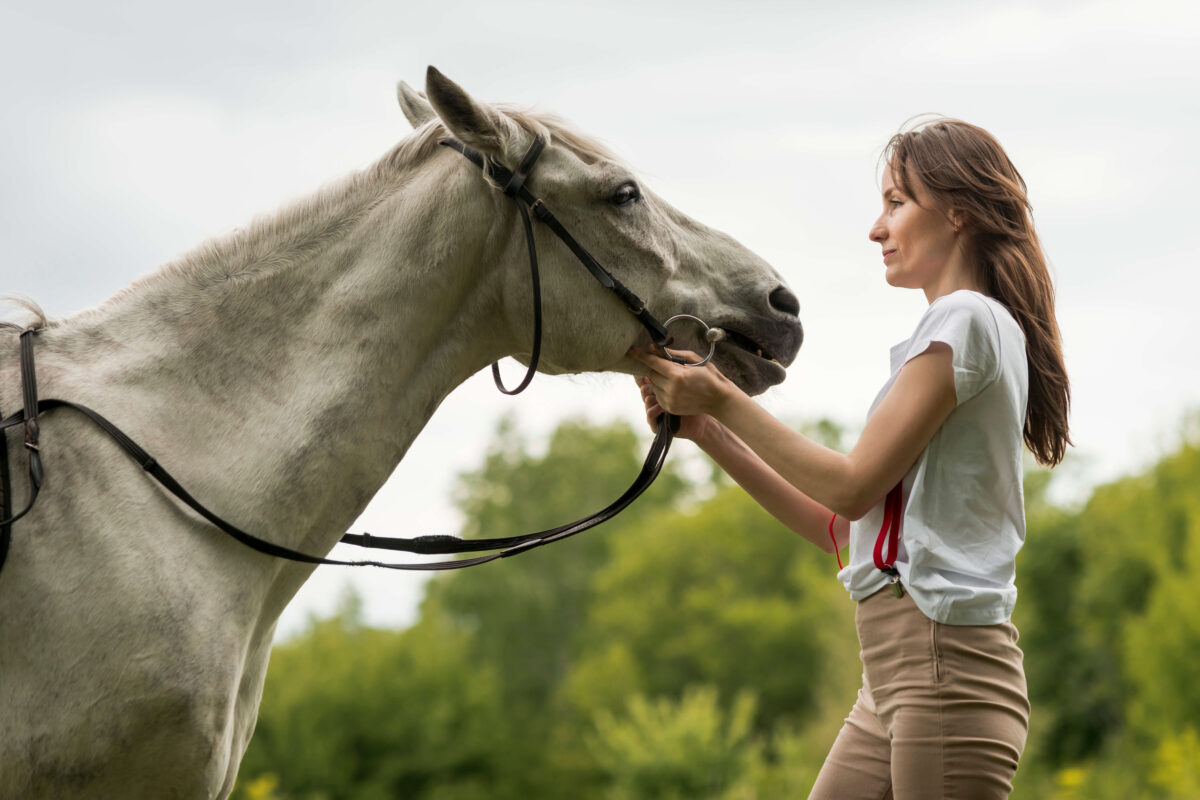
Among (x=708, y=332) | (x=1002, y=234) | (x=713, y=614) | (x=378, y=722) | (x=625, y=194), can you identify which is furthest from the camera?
(x=713, y=614)

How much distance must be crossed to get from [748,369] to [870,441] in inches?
31.2

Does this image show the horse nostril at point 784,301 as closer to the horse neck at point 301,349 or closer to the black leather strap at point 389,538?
the black leather strap at point 389,538

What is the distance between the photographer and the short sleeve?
2.69m

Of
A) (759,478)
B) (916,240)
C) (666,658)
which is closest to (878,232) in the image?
(916,240)

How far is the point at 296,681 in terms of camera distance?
33781mm

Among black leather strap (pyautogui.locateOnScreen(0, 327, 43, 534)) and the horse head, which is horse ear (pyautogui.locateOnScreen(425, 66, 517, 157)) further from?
black leather strap (pyautogui.locateOnScreen(0, 327, 43, 534))

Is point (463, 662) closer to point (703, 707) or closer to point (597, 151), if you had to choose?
point (703, 707)

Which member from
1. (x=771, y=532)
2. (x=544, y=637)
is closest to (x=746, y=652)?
(x=771, y=532)

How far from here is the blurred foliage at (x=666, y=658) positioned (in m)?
31.0

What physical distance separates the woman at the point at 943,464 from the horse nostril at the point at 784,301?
0.42 m

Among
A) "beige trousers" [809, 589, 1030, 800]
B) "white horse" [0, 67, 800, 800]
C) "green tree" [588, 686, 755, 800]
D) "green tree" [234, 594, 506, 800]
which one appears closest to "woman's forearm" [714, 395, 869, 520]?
"beige trousers" [809, 589, 1030, 800]

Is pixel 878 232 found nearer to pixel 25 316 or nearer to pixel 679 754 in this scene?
pixel 25 316

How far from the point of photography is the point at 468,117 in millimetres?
3080

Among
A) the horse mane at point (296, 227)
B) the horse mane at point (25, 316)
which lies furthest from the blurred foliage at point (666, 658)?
the horse mane at point (25, 316)
